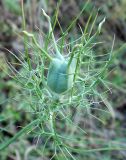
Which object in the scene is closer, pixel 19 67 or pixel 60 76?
pixel 60 76

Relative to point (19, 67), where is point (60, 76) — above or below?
below

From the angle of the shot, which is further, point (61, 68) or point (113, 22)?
point (113, 22)

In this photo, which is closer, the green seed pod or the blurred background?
the green seed pod

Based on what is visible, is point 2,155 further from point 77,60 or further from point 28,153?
A: point 77,60

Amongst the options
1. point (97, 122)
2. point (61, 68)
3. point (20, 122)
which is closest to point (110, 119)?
point (97, 122)

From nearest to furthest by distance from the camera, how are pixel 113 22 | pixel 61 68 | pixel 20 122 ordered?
pixel 61 68, pixel 20 122, pixel 113 22
